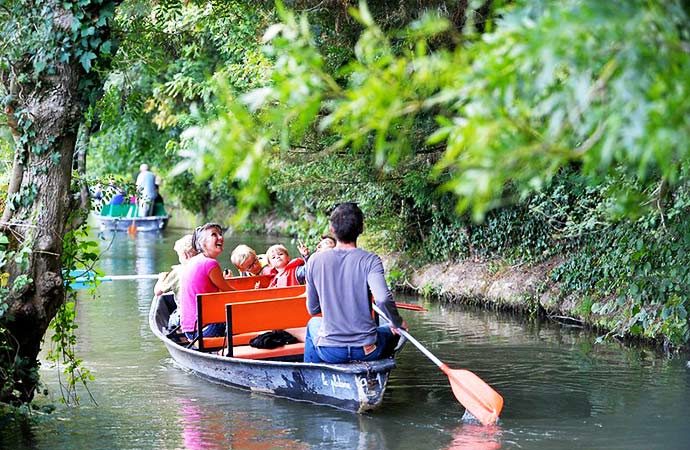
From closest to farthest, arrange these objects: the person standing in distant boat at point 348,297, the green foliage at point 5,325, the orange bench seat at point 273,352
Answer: the green foliage at point 5,325 < the person standing in distant boat at point 348,297 < the orange bench seat at point 273,352

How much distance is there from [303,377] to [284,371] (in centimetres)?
25

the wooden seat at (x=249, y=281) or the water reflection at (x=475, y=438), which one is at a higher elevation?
the wooden seat at (x=249, y=281)

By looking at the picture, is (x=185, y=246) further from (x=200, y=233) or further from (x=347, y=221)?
(x=347, y=221)

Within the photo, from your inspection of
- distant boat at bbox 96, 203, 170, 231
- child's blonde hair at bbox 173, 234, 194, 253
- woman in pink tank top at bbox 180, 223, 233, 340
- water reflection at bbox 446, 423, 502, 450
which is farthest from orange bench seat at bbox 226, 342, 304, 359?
distant boat at bbox 96, 203, 170, 231

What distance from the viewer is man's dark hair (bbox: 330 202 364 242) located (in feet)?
25.2

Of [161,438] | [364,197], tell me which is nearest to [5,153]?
[161,438]

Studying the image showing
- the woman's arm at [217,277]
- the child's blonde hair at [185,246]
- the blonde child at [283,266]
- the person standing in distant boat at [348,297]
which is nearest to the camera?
the person standing in distant boat at [348,297]

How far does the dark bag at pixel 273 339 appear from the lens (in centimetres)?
988

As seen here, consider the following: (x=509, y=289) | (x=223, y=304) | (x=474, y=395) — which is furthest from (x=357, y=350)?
(x=509, y=289)

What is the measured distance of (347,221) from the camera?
7.70m

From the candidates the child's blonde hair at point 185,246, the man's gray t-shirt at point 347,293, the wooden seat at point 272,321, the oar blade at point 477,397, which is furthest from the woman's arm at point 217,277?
the oar blade at point 477,397

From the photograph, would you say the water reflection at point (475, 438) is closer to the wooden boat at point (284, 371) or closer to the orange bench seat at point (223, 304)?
the wooden boat at point (284, 371)

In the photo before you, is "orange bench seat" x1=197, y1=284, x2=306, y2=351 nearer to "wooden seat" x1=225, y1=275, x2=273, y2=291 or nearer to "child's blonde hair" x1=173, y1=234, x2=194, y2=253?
"child's blonde hair" x1=173, y1=234, x2=194, y2=253

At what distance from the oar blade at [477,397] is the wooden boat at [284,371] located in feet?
1.90
